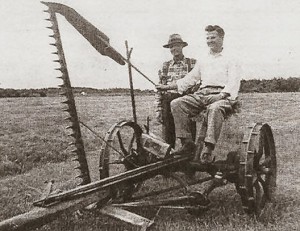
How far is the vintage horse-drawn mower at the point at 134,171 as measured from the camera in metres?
4.49

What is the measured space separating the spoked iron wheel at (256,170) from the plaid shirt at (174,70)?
2373 millimetres

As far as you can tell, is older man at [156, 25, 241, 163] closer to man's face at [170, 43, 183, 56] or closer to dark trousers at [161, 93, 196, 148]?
dark trousers at [161, 93, 196, 148]

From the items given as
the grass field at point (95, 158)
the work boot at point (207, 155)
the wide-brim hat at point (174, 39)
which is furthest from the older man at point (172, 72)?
A: the work boot at point (207, 155)

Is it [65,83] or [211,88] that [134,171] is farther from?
[211,88]

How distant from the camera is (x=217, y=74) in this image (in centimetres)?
628

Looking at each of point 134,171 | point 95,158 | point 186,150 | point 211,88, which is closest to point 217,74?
point 211,88

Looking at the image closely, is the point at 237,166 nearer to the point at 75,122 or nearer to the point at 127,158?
the point at 127,158

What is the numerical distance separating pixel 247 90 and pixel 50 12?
2128cm

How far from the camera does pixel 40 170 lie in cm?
905

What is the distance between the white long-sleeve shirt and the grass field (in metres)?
1.59

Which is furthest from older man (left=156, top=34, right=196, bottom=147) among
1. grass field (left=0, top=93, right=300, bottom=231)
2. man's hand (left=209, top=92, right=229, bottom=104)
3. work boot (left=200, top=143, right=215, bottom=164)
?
work boot (left=200, top=143, right=215, bottom=164)

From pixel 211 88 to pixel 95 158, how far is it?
15.9 feet

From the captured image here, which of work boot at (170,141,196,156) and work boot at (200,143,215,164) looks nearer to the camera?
work boot at (200,143,215,164)

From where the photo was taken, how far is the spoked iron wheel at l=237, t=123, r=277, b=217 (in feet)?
17.2
